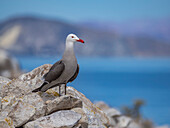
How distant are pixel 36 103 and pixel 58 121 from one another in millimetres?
1002

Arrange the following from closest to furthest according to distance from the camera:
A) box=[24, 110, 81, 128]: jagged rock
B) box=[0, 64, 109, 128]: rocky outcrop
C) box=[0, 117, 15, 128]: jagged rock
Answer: box=[0, 117, 15, 128]: jagged rock < box=[24, 110, 81, 128]: jagged rock < box=[0, 64, 109, 128]: rocky outcrop

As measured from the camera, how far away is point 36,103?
8109mm

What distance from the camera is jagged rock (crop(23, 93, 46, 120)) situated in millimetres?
7779

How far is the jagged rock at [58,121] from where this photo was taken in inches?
291

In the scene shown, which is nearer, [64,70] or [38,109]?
[38,109]

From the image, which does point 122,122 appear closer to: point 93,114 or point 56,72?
point 93,114

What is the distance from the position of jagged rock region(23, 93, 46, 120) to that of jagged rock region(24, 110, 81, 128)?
0.28 m

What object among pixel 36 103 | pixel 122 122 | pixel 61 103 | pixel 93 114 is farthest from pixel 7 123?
pixel 122 122

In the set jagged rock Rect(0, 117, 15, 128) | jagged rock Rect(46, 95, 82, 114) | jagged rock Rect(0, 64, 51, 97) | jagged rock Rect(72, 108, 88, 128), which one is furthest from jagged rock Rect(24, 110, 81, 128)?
jagged rock Rect(0, 64, 51, 97)

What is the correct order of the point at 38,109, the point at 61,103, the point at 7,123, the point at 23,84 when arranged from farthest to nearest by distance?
the point at 23,84
the point at 61,103
the point at 38,109
the point at 7,123

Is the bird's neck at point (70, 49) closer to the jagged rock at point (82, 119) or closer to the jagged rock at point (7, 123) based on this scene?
the jagged rock at point (82, 119)

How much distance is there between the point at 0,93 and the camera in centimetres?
886

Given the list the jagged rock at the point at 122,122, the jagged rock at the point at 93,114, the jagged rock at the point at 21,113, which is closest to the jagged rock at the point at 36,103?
the jagged rock at the point at 21,113

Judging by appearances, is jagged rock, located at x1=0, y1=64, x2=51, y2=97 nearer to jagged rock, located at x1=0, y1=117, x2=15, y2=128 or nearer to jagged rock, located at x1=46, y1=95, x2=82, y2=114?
jagged rock, located at x1=46, y1=95, x2=82, y2=114
